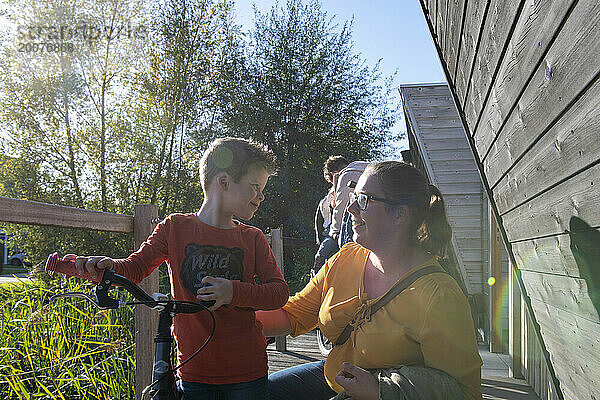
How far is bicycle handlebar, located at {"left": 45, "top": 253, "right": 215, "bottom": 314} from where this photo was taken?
140 centimetres

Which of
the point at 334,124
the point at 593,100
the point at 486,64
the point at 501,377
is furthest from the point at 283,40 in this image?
the point at 593,100

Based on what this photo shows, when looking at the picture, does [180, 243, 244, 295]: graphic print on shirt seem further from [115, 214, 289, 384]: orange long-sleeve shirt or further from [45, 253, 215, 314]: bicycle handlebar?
[45, 253, 215, 314]: bicycle handlebar

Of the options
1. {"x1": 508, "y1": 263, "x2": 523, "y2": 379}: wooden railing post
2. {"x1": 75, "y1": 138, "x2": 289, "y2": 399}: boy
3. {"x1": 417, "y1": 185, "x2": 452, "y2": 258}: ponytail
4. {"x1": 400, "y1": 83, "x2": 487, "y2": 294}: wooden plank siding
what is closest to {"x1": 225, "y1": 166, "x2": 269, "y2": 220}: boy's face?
{"x1": 75, "y1": 138, "x2": 289, "y2": 399}: boy

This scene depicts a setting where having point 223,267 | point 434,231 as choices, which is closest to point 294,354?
point 223,267

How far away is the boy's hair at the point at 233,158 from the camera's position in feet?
6.41

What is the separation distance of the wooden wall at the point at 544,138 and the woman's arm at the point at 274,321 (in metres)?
0.87

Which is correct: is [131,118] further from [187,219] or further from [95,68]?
[187,219]

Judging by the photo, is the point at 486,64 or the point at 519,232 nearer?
the point at 486,64

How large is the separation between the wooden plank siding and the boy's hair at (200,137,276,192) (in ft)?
14.7

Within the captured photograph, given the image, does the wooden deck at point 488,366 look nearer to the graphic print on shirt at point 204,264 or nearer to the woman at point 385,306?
the woman at point 385,306

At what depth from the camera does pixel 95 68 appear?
9.52 m

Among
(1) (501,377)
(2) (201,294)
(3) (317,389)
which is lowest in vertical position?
(1) (501,377)

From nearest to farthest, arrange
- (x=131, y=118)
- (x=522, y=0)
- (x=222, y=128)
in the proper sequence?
1. (x=522, y=0)
2. (x=131, y=118)
3. (x=222, y=128)

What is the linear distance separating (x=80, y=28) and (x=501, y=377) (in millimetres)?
8011
